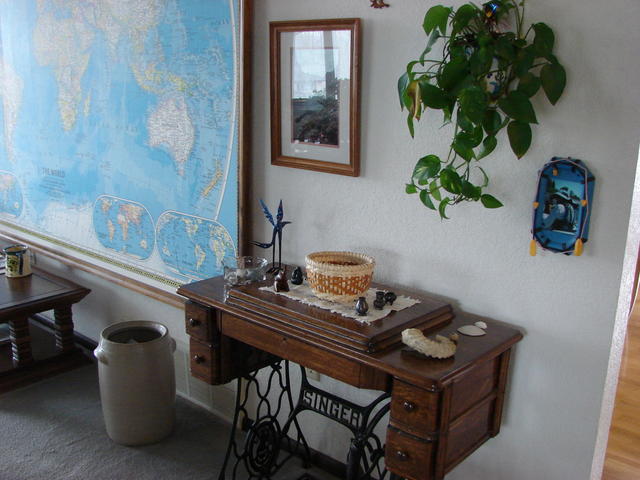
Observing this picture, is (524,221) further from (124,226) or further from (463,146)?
(124,226)

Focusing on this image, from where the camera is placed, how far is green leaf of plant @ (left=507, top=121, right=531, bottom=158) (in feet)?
5.57

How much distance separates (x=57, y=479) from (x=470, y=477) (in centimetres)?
152

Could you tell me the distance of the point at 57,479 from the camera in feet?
8.06

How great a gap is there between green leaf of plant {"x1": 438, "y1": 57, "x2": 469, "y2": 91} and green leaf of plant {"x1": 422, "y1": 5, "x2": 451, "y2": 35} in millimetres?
92

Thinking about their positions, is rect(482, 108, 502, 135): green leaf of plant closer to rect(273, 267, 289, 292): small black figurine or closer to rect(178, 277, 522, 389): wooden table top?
rect(178, 277, 522, 389): wooden table top

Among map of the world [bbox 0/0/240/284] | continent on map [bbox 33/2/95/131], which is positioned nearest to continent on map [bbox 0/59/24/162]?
map of the world [bbox 0/0/240/284]

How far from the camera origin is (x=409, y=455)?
163 cm

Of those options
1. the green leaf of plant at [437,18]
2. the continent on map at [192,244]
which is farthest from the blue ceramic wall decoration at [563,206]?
the continent on map at [192,244]

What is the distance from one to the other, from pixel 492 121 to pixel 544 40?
0.23 meters

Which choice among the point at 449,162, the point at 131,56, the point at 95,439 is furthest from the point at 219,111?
the point at 95,439

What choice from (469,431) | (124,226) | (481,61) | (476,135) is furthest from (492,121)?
(124,226)

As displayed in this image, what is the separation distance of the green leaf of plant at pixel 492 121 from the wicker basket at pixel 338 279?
0.51 meters

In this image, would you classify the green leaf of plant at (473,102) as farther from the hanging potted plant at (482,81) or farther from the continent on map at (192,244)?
the continent on map at (192,244)

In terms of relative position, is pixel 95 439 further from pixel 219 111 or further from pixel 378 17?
pixel 378 17
